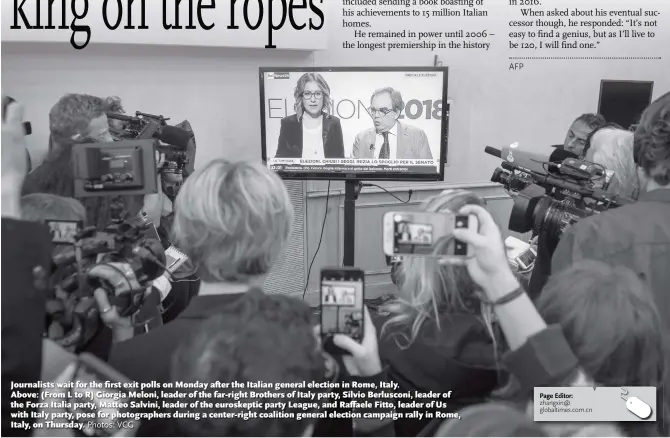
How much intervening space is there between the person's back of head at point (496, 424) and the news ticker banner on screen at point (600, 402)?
1.07 feet

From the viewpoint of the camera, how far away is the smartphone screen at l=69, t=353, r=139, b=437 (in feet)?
3.01

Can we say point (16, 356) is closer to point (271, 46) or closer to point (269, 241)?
point (269, 241)

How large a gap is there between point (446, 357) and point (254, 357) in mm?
383

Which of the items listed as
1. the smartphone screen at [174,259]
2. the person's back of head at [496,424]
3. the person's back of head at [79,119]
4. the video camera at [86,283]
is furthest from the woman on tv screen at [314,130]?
the person's back of head at [496,424]

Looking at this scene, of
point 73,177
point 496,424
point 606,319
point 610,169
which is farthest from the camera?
point 610,169

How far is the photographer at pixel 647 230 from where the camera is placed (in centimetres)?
119

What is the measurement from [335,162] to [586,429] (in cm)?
170

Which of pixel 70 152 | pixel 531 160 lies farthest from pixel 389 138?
pixel 70 152

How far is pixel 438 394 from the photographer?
1008 mm

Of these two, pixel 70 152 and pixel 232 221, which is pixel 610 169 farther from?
pixel 70 152

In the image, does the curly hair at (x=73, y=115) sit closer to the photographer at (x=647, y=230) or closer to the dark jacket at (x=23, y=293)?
the dark jacket at (x=23, y=293)

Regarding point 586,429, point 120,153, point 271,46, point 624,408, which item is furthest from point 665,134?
point 271,46

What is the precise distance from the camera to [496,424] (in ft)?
1.97

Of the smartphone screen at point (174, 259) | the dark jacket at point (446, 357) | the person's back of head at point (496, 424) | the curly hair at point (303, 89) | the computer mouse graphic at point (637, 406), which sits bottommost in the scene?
the computer mouse graphic at point (637, 406)
